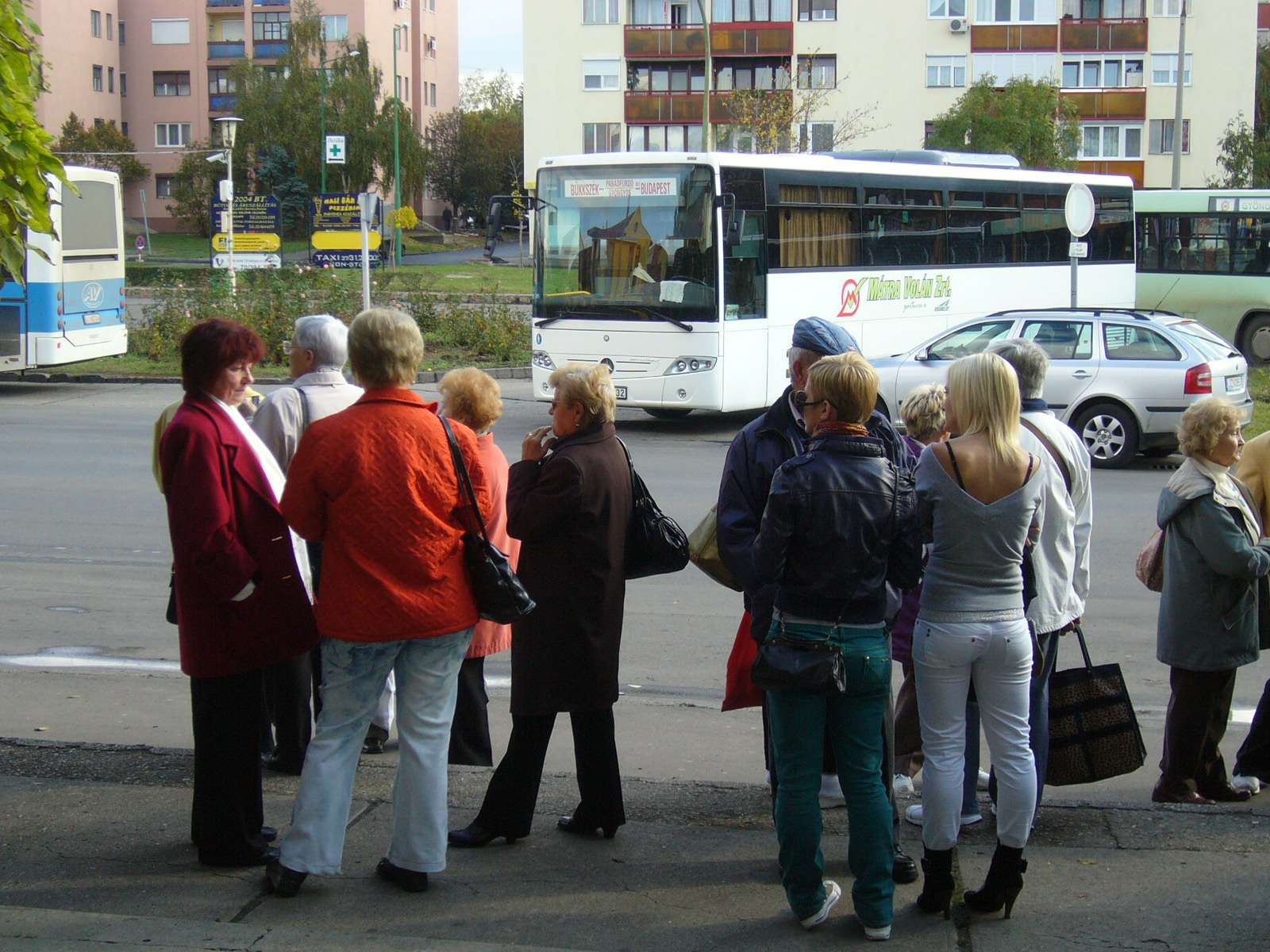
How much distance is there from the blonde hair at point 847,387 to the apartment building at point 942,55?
56497mm

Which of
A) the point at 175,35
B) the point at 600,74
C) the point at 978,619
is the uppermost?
the point at 175,35

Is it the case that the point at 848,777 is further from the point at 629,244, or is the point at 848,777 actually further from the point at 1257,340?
the point at 1257,340

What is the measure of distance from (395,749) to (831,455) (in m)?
2.66

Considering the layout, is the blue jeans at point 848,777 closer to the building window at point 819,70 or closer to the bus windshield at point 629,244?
the bus windshield at point 629,244

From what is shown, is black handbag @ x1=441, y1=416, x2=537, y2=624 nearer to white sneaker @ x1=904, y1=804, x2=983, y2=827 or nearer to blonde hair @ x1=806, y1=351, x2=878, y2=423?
blonde hair @ x1=806, y1=351, x2=878, y2=423

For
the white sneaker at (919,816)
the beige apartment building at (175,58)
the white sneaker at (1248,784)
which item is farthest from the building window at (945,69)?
the white sneaker at (919,816)

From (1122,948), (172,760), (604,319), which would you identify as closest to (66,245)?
(604,319)

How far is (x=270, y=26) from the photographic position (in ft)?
268

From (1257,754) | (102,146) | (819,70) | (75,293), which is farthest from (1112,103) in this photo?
(1257,754)

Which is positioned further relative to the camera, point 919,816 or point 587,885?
point 919,816

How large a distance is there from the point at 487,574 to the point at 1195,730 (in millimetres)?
2794

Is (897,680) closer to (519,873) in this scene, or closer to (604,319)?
(519,873)

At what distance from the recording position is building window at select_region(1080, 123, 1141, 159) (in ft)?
202

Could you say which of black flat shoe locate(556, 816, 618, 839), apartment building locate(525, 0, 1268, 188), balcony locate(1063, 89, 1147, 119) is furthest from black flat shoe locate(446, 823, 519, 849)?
balcony locate(1063, 89, 1147, 119)
